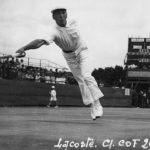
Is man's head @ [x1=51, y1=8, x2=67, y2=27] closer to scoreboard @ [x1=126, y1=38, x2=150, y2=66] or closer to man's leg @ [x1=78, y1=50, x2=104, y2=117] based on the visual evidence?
man's leg @ [x1=78, y1=50, x2=104, y2=117]

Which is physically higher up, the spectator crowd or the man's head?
the man's head

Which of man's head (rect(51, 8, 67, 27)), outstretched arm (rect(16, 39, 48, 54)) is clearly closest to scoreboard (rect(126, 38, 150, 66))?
man's head (rect(51, 8, 67, 27))

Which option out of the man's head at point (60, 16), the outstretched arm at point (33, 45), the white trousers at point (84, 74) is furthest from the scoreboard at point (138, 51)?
the outstretched arm at point (33, 45)

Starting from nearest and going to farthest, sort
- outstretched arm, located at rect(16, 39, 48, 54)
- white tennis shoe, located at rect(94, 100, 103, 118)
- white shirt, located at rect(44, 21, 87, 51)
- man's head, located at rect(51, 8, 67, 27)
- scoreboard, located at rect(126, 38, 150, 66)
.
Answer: outstretched arm, located at rect(16, 39, 48, 54), man's head, located at rect(51, 8, 67, 27), white shirt, located at rect(44, 21, 87, 51), white tennis shoe, located at rect(94, 100, 103, 118), scoreboard, located at rect(126, 38, 150, 66)

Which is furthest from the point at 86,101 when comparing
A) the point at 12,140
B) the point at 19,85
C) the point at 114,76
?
the point at 114,76

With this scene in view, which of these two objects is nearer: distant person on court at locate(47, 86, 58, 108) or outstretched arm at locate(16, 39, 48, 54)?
outstretched arm at locate(16, 39, 48, 54)

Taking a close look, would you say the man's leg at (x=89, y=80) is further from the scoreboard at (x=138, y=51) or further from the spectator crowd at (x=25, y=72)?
the scoreboard at (x=138, y=51)

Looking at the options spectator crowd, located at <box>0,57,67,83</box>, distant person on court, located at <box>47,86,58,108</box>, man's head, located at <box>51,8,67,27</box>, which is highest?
man's head, located at <box>51,8,67,27</box>

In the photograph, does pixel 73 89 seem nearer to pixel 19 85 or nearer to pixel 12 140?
pixel 19 85

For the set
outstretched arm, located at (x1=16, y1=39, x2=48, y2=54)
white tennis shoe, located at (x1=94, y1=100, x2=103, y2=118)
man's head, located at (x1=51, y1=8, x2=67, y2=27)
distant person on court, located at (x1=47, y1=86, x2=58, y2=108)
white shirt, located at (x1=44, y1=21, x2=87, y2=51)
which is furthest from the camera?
distant person on court, located at (x1=47, y1=86, x2=58, y2=108)
